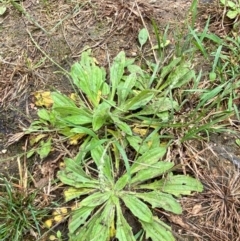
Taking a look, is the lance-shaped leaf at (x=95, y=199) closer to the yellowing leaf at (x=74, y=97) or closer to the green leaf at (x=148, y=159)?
the green leaf at (x=148, y=159)

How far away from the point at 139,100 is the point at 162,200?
50cm

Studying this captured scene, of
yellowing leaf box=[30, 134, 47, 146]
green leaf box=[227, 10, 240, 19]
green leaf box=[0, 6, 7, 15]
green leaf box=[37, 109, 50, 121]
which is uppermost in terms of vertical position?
green leaf box=[0, 6, 7, 15]

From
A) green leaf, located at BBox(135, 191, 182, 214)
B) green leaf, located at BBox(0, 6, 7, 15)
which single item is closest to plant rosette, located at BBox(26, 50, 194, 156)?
green leaf, located at BBox(135, 191, 182, 214)

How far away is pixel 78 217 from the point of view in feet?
6.79

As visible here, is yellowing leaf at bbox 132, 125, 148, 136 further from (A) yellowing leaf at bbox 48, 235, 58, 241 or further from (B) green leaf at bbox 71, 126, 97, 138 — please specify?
(A) yellowing leaf at bbox 48, 235, 58, 241

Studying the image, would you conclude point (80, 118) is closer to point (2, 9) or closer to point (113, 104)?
point (113, 104)

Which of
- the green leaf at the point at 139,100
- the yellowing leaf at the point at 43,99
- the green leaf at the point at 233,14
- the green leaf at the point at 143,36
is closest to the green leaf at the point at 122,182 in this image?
the green leaf at the point at 139,100

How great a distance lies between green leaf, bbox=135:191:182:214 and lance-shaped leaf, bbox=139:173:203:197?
0.03m

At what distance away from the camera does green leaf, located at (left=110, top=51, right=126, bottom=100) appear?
2.30 metres

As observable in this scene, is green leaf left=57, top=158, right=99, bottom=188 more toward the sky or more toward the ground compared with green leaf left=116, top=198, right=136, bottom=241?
more toward the sky

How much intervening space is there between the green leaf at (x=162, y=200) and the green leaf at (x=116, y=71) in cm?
53

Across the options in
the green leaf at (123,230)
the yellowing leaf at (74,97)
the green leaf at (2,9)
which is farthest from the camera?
the green leaf at (2,9)

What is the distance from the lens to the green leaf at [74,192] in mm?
2115

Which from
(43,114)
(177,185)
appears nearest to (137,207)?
(177,185)
